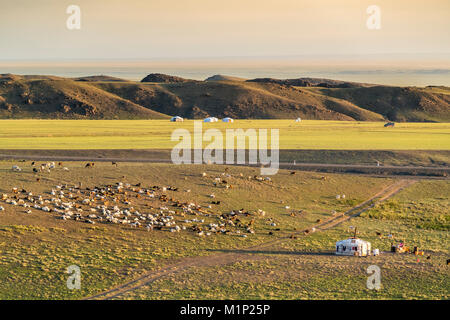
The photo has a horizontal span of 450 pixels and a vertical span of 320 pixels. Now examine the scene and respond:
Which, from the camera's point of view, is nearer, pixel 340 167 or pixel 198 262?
pixel 198 262

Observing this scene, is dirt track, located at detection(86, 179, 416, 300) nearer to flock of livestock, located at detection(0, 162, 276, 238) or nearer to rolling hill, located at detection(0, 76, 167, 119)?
flock of livestock, located at detection(0, 162, 276, 238)

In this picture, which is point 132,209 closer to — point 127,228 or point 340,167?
point 127,228

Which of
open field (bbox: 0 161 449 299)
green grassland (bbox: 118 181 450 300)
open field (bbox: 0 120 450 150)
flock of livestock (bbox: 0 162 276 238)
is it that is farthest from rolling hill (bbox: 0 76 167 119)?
green grassland (bbox: 118 181 450 300)

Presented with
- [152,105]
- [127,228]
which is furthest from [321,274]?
[152,105]

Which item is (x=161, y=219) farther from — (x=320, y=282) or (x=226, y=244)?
(x=320, y=282)

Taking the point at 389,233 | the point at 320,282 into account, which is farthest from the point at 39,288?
the point at 389,233
